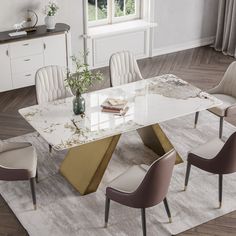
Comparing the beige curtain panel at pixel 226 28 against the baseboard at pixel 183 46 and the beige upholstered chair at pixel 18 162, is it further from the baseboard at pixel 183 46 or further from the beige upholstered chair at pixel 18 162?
the beige upholstered chair at pixel 18 162

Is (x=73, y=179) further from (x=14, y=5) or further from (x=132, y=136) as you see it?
(x=14, y=5)

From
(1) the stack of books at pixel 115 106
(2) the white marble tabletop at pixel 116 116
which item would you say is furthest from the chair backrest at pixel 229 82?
(1) the stack of books at pixel 115 106

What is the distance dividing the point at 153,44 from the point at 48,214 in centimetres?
442

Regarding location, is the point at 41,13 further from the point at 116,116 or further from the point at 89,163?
the point at 89,163

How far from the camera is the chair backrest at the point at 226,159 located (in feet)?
14.8

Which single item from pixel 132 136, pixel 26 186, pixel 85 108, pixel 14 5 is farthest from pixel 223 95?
pixel 14 5

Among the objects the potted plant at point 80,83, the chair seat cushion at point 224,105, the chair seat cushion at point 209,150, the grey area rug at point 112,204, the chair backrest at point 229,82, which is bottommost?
the grey area rug at point 112,204

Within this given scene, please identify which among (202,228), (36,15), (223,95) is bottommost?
(202,228)

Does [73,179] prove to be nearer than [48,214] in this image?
No

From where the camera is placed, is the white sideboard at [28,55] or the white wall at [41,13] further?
the white wall at [41,13]

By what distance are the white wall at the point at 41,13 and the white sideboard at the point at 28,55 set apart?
370 mm

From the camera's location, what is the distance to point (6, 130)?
6.18 m

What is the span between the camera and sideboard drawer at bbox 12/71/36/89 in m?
7.05

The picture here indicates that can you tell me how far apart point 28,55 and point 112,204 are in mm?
2928
